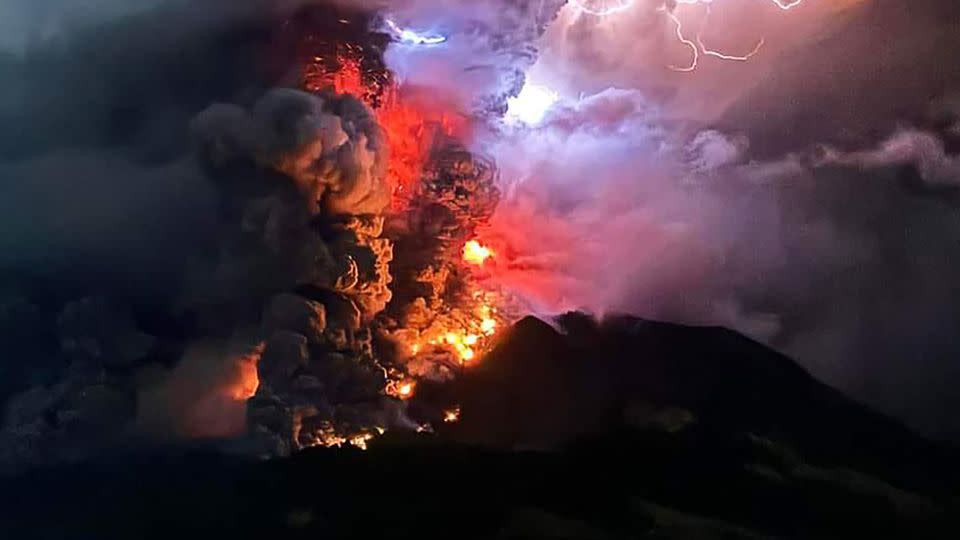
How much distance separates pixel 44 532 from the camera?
1938 centimetres

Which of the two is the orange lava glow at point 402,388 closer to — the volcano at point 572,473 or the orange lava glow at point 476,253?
the volcano at point 572,473

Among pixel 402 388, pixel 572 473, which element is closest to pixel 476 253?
pixel 402 388

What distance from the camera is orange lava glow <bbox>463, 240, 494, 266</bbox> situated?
20108 mm

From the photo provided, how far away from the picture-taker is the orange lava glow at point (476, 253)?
2011cm

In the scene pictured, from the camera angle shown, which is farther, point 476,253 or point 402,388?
point 476,253

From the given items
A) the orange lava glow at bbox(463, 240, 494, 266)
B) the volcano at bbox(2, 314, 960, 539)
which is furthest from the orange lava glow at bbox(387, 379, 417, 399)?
the orange lava glow at bbox(463, 240, 494, 266)

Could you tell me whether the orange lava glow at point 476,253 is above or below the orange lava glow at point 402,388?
above

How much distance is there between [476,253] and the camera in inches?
798

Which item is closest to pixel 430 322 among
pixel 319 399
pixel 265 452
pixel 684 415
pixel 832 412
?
pixel 319 399

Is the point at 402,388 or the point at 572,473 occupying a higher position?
the point at 402,388

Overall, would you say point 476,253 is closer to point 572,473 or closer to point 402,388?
point 402,388

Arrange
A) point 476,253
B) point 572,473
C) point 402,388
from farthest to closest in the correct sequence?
point 476,253 < point 572,473 < point 402,388

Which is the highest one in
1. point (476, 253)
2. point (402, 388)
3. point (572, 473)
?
point (476, 253)

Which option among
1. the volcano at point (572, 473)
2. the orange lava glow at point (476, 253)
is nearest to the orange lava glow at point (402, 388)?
the volcano at point (572, 473)
